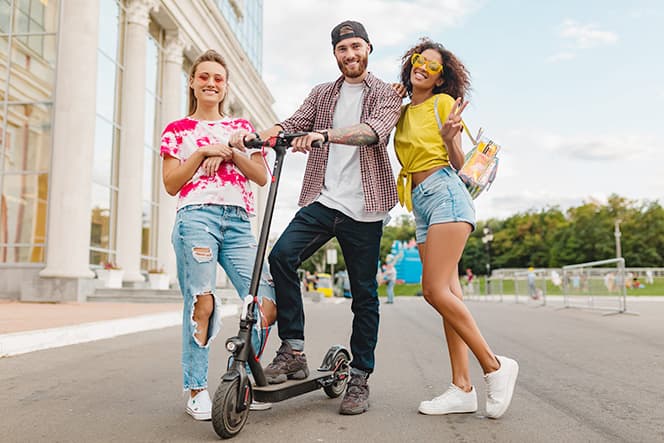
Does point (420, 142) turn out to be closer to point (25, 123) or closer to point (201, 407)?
point (201, 407)

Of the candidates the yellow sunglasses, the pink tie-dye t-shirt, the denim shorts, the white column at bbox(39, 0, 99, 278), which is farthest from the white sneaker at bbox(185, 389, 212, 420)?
the white column at bbox(39, 0, 99, 278)

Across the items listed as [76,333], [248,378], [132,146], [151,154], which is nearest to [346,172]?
[248,378]

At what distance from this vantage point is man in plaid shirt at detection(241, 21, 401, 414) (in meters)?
3.62

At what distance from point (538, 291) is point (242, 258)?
Answer: 20.9 m

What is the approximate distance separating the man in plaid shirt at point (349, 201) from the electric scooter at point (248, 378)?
0.20 metres

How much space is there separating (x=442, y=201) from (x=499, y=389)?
1.08m

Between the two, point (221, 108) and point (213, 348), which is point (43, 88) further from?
point (221, 108)

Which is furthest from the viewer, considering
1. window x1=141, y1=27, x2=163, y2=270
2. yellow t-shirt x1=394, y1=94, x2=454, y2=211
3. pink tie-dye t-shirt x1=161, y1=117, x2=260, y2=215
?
window x1=141, y1=27, x2=163, y2=270

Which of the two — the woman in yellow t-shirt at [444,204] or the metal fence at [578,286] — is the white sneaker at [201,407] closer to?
the woman in yellow t-shirt at [444,204]

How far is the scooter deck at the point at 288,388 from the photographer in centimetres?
318

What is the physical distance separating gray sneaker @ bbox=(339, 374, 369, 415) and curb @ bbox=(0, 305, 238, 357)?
439 cm

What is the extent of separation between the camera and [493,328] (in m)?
10.7

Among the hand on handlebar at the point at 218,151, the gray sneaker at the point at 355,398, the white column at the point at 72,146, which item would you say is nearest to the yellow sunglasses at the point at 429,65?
the hand on handlebar at the point at 218,151

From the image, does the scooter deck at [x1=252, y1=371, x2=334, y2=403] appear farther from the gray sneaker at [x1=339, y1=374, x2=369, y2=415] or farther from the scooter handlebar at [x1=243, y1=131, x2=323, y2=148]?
the scooter handlebar at [x1=243, y1=131, x2=323, y2=148]
